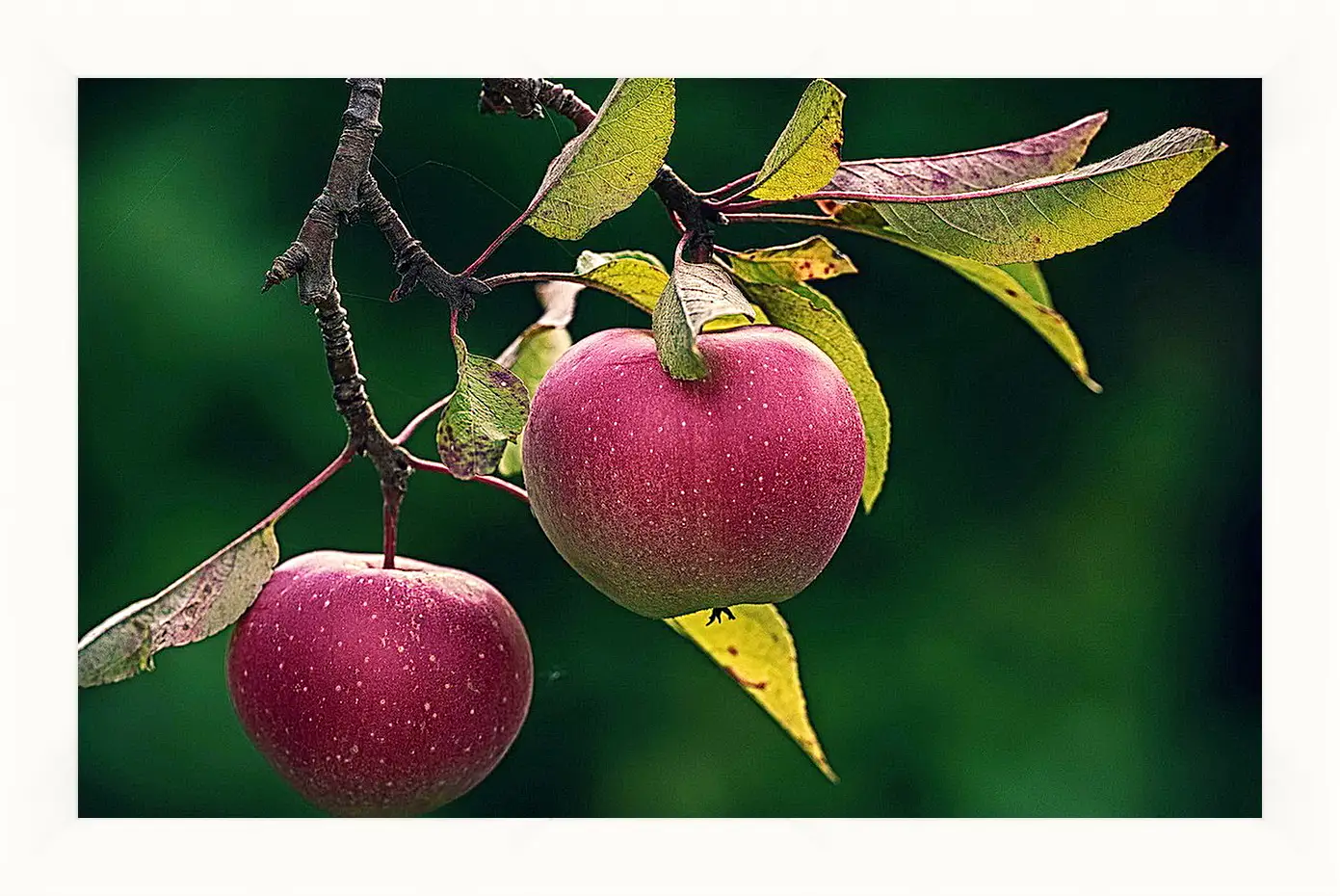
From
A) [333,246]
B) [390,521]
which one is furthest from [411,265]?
[390,521]

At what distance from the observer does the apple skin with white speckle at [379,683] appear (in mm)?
612

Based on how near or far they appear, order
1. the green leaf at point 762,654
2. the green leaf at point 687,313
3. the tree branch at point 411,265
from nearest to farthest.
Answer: the green leaf at point 687,313 → the tree branch at point 411,265 → the green leaf at point 762,654

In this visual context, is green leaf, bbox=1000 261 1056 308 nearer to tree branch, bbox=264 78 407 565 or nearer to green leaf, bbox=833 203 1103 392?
green leaf, bbox=833 203 1103 392

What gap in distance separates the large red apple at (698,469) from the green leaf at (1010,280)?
0.08 meters

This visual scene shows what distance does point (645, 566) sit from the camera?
52 centimetres

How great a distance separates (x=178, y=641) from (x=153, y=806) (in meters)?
0.61

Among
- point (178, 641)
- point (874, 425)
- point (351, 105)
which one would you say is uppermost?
point (351, 105)

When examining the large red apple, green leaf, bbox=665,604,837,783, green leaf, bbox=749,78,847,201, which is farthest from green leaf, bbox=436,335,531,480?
green leaf, bbox=665,604,837,783

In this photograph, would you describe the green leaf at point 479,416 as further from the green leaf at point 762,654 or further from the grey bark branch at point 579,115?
the green leaf at point 762,654

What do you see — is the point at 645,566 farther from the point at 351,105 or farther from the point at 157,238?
the point at 157,238

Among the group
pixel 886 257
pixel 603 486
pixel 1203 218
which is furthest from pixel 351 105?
pixel 1203 218

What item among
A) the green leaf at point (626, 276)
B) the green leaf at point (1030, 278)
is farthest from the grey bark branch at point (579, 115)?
the green leaf at point (1030, 278)

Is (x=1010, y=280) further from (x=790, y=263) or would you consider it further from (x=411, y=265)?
(x=411, y=265)
